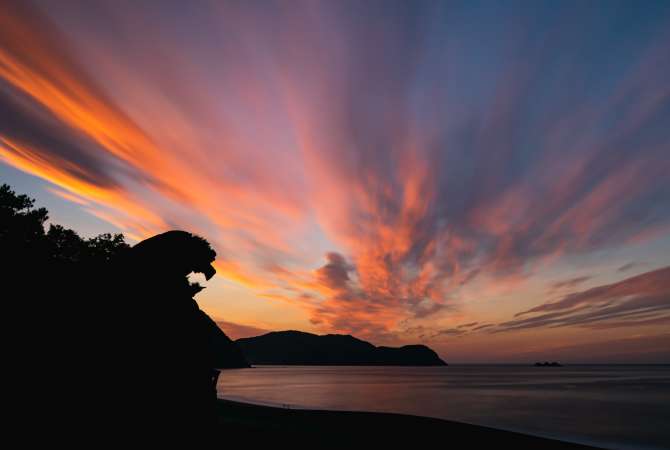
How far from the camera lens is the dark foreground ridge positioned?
2334 centimetres

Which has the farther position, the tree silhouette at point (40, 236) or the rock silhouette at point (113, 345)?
the tree silhouette at point (40, 236)

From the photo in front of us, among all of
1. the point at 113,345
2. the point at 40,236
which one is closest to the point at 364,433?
the point at 113,345

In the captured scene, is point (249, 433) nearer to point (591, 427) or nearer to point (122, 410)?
point (122, 410)

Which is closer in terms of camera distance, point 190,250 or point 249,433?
point 190,250

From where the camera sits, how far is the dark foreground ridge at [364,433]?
2334 cm

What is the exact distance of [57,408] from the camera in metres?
10.1

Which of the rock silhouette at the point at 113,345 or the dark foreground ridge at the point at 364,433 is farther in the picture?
the dark foreground ridge at the point at 364,433

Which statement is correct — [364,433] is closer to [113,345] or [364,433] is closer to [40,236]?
[113,345]

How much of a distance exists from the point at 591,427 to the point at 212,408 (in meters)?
53.4

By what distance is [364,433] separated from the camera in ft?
91.9

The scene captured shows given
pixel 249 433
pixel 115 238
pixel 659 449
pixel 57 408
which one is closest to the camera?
pixel 57 408

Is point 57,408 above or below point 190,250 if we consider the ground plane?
below

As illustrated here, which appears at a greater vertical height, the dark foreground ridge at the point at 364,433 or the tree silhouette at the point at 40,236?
the tree silhouette at the point at 40,236

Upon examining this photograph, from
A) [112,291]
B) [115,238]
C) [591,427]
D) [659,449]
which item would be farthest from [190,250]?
[591,427]
